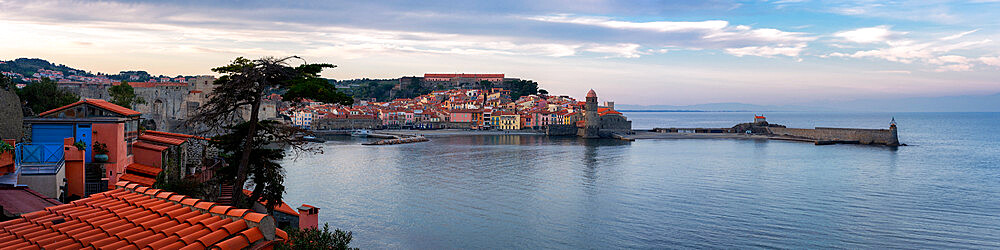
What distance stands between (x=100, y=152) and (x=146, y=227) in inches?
227

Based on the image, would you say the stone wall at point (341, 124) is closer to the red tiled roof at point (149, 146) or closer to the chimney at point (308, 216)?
the red tiled roof at point (149, 146)

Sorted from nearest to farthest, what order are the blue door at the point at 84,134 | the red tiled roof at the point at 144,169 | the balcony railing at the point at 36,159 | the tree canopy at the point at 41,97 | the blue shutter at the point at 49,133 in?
the balcony railing at the point at 36,159 → the blue door at the point at 84,134 → the blue shutter at the point at 49,133 → the red tiled roof at the point at 144,169 → the tree canopy at the point at 41,97

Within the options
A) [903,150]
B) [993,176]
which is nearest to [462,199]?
[993,176]

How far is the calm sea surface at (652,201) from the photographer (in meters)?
13.8

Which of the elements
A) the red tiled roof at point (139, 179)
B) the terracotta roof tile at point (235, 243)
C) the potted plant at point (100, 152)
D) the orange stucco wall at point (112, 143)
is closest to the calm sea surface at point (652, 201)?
the red tiled roof at point (139, 179)

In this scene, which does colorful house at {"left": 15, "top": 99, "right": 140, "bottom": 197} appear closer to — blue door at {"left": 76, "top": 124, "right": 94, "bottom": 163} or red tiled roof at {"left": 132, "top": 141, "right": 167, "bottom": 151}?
blue door at {"left": 76, "top": 124, "right": 94, "bottom": 163}

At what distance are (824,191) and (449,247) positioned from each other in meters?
14.2

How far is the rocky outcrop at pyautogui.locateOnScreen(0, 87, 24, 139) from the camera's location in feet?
36.4

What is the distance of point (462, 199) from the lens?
63.0 feet

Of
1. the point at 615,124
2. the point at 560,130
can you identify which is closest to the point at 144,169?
the point at 560,130

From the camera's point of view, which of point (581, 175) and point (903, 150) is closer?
point (581, 175)

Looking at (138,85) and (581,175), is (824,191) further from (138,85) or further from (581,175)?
(138,85)

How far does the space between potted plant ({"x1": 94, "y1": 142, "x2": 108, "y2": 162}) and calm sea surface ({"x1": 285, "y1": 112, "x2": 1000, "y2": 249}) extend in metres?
4.93

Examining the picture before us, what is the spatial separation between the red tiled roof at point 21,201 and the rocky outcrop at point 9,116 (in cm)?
412
